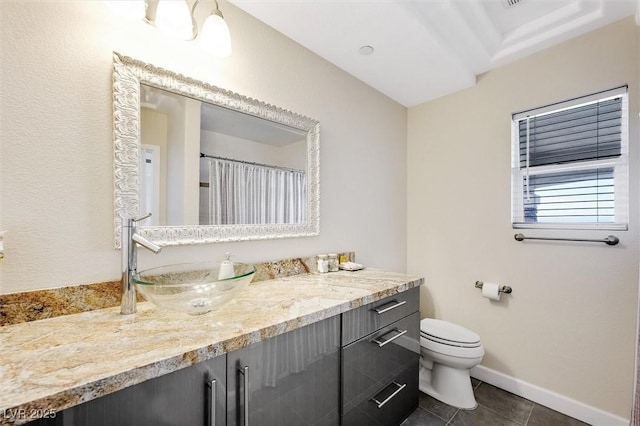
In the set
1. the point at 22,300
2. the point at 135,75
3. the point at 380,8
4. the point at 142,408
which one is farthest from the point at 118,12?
the point at 142,408

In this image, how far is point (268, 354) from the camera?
3.05ft

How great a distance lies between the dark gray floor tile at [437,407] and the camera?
174cm

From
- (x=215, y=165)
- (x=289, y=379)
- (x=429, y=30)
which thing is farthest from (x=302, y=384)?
(x=429, y=30)

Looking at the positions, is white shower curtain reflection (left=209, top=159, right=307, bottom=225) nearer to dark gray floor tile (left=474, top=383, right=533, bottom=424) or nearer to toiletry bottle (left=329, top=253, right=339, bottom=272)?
toiletry bottle (left=329, top=253, right=339, bottom=272)

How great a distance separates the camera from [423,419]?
169cm

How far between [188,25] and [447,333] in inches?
91.6

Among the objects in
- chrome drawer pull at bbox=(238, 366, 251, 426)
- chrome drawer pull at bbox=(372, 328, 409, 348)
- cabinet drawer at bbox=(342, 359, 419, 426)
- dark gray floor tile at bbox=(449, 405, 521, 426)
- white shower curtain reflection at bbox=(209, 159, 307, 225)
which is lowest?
dark gray floor tile at bbox=(449, 405, 521, 426)

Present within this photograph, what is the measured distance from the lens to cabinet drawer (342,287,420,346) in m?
1.24

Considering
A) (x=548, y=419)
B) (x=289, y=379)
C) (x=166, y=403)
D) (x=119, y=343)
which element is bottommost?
(x=548, y=419)

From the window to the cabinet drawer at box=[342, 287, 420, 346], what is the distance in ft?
3.60

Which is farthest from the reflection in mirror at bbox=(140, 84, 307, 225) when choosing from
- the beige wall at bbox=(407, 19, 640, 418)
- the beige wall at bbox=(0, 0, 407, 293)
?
the beige wall at bbox=(407, 19, 640, 418)

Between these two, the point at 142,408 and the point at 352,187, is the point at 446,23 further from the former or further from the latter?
the point at 142,408

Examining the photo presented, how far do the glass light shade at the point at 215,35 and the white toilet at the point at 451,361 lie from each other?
2130mm

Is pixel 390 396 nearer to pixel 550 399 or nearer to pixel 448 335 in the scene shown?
pixel 448 335
